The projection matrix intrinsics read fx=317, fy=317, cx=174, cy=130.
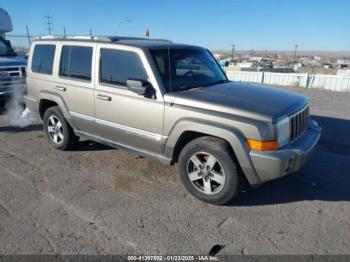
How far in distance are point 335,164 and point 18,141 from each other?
590 centimetres

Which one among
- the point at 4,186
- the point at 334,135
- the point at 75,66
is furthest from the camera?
the point at 334,135

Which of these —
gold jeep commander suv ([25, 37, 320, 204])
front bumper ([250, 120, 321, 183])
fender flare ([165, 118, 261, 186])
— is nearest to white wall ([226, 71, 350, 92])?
gold jeep commander suv ([25, 37, 320, 204])

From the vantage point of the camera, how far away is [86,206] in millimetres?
3818

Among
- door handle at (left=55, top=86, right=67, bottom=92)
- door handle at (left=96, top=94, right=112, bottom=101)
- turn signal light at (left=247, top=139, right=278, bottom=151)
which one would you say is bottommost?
turn signal light at (left=247, top=139, right=278, bottom=151)

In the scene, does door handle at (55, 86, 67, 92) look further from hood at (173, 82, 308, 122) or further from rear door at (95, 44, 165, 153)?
hood at (173, 82, 308, 122)

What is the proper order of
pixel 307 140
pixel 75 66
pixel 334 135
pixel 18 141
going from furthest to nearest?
pixel 334 135, pixel 18 141, pixel 75 66, pixel 307 140

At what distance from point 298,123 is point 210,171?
4.15 feet

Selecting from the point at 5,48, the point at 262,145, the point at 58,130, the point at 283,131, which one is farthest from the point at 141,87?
the point at 5,48

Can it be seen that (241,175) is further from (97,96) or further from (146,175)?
(97,96)

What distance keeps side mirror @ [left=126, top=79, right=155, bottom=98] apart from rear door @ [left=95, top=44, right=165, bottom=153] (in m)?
0.06

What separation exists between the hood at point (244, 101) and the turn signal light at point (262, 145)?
0.83 ft

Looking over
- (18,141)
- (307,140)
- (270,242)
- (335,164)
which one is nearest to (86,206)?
(270,242)

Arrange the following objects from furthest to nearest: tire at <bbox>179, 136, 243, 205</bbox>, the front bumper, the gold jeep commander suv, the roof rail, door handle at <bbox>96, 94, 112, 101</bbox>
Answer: the roof rail
door handle at <bbox>96, 94, 112, 101</bbox>
tire at <bbox>179, 136, 243, 205</bbox>
the gold jeep commander suv
the front bumper

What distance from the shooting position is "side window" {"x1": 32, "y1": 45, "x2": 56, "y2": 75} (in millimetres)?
5624
